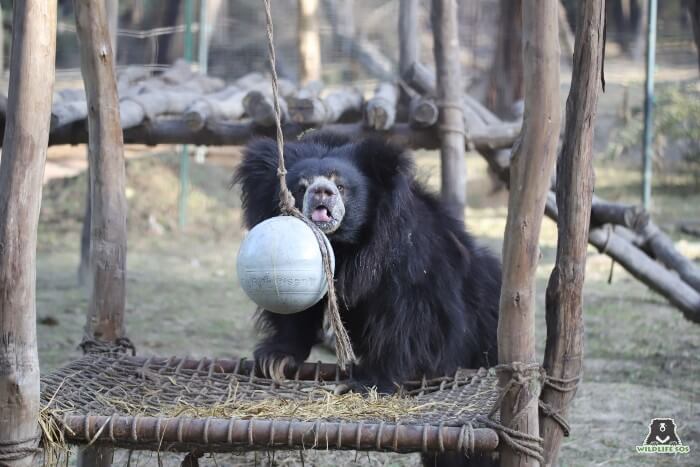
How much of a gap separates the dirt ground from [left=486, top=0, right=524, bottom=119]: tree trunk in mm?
1468

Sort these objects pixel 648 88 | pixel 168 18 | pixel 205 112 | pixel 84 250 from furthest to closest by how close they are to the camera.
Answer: pixel 168 18
pixel 648 88
pixel 84 250
pixel 205 112

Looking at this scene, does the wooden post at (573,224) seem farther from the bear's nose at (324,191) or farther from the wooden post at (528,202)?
the bear's nose at (324,191)

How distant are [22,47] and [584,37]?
5.40 feet

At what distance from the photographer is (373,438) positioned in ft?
8.36

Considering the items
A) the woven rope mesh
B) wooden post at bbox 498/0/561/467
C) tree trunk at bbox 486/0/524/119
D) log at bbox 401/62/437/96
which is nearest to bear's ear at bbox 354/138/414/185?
the woven rope mesh

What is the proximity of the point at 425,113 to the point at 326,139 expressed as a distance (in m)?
1.71

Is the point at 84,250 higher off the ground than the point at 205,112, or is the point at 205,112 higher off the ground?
the point at 205,112

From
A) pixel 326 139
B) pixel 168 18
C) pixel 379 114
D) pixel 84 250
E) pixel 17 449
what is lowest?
pixel 84 250

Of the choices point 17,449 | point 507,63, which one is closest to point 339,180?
point 17,449

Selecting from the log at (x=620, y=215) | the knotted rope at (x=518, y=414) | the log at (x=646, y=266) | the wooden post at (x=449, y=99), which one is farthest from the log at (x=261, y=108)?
the knotted rope at (x=518, y=414)

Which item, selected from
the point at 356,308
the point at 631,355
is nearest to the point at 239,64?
the point at 631,355

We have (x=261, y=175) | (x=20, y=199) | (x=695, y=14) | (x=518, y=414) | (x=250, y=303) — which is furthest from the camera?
(x=250, y=303)

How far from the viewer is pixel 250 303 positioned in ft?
26.0

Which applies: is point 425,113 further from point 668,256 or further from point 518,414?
point 518,414
